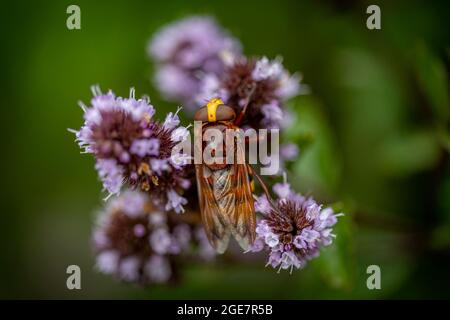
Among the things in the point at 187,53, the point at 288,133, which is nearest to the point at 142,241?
the point at 288,133

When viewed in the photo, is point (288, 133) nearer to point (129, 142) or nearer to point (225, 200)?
point (225, 200)

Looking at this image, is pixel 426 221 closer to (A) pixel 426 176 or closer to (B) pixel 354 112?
(A) pixel 426 176

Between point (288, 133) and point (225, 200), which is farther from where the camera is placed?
point (288, 133)

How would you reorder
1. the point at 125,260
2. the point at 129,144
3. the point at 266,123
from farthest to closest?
the point at 125,260
the point at 266,123
the point at 129,144

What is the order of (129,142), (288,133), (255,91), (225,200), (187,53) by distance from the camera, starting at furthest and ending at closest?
1. (187,53)
2. (288,133)
3. (255,91)
4. (225,200)
5. (129,142)

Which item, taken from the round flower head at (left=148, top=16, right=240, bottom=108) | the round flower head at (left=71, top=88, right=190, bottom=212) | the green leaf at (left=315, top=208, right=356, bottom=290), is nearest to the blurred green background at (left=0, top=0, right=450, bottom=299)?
the round flower head at (left=148, top=16, right=240, bottom=108)

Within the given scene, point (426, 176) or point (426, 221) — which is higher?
point (426, 176)
